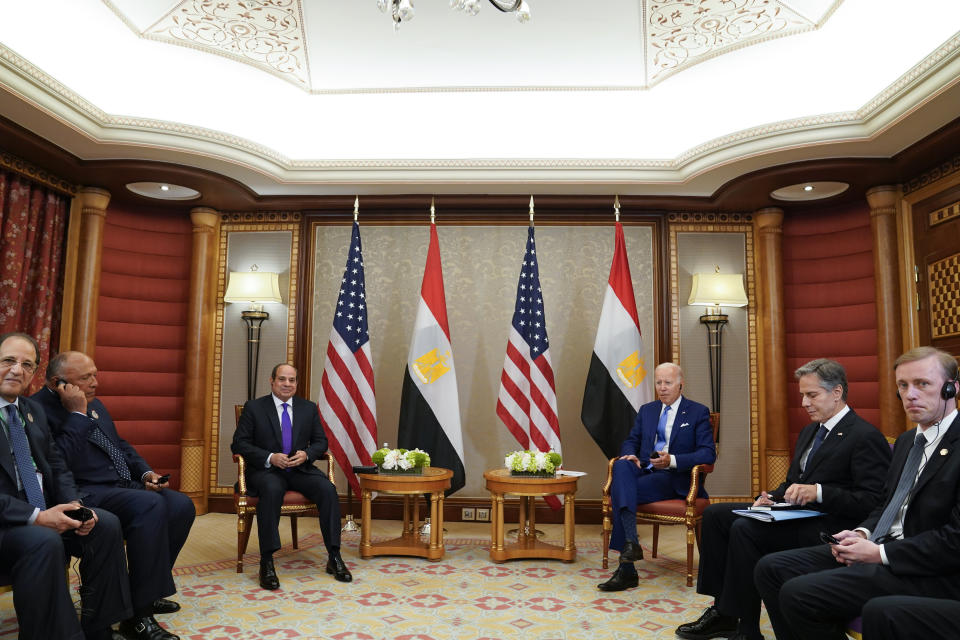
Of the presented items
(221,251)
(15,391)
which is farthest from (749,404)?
(15,391)

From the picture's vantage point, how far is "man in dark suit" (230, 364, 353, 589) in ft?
13.8

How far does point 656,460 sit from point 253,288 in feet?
12.7

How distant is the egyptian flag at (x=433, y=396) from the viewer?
5562 mm

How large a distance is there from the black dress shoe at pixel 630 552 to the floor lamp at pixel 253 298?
12.4 ft

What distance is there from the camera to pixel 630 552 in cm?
412

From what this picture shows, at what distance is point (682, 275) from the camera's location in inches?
254

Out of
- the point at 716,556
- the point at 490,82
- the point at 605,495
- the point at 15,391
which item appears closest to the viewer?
the point at 15,391

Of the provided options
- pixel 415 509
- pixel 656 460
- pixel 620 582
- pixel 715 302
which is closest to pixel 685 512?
pixel 656 460

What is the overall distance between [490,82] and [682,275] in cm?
250

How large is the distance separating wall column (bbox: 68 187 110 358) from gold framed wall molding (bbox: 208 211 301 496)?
1.03m

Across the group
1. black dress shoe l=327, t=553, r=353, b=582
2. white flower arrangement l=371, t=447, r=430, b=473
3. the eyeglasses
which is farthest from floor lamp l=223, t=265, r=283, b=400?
the eyeglasses

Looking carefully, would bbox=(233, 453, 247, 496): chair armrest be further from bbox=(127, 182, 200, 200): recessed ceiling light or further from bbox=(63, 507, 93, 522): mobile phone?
bbox=(127, 182, 200, 200): recessed ceiling light

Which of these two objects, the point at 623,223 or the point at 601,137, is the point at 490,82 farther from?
the point at 623,223

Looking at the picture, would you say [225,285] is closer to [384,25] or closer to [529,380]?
[384,25]
